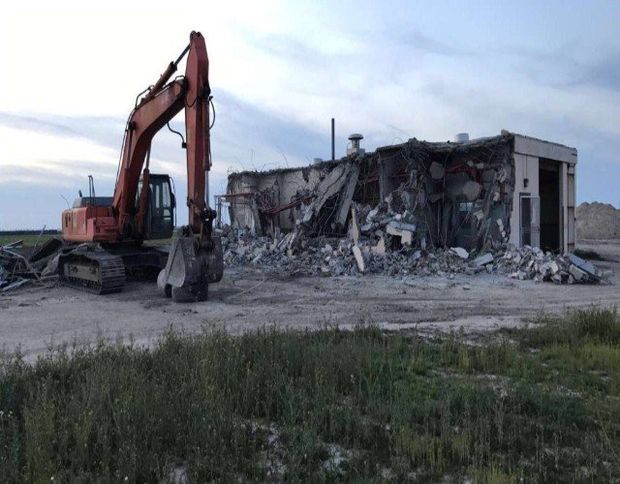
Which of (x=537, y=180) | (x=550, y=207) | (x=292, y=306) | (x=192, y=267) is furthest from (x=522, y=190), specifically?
(x=192, y=267)

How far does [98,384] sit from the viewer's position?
17.8 ft

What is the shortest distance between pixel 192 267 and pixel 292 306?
249 centimetres

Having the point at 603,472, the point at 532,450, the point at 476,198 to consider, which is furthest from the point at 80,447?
the point at 476,198

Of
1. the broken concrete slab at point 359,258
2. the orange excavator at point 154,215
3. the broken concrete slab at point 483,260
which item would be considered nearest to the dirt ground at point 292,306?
the orange excavator at point 154,215

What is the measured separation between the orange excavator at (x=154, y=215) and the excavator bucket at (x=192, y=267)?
0.07 ft

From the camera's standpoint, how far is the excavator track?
14785mm

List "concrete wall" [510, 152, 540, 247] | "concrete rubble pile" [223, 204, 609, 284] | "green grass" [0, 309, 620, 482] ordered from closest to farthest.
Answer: "green grass" [0, 309, 620, 482] < "concrete rubble pile" [223, 204, 609, 284] < "concrete wall" [510, 152, 540, 247]

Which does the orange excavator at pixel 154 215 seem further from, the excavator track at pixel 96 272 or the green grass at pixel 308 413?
the green grass at pixel 308 413

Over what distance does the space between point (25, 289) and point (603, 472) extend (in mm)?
16321

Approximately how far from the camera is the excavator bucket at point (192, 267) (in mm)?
13086

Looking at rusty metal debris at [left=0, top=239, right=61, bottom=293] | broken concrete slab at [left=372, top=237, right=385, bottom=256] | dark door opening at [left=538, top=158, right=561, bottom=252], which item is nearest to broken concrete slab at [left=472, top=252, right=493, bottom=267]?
broken concrete slab at [left=372, top=237, right=385, bottom=256]

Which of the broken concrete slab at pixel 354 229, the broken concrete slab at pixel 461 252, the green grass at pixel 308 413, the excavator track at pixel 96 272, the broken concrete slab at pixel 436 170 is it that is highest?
the broken concrete slab at pixel 436 170

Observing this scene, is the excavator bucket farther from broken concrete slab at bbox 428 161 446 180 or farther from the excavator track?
broken concrete slab at bbox 428 161 446 180

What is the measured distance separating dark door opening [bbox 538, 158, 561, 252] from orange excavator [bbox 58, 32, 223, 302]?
16041 mm
